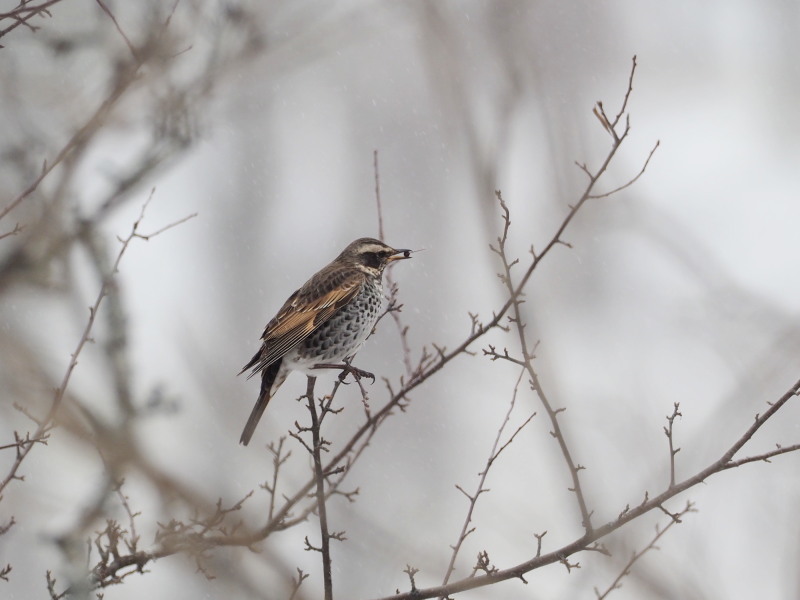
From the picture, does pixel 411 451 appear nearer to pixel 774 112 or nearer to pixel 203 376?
pixel 203 376

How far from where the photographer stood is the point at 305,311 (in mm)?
5312

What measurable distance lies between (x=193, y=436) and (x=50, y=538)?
6886 millimetres

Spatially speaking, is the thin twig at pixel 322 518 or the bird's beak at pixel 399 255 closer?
the thin twig at pixel 322 518

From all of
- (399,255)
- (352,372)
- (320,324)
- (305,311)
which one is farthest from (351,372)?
(399,255)

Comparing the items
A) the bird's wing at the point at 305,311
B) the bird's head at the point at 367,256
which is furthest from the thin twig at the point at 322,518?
the bird's head at the point at 367,256

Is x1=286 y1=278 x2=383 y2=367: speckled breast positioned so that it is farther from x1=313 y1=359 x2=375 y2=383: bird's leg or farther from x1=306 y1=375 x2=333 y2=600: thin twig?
x1=306 y1=375 x2=333 y2=600: thin twig

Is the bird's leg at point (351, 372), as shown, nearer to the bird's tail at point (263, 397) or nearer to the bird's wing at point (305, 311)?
the bird's wing at point (305, 311)

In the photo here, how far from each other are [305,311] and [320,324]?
0.14 meters

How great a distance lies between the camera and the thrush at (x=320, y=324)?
200 inches

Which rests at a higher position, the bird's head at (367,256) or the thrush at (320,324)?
the bird's head at (367,256)

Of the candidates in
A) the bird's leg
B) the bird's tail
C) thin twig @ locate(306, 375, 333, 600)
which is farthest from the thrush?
thin twig @ locate(306, 375, 333, 600)

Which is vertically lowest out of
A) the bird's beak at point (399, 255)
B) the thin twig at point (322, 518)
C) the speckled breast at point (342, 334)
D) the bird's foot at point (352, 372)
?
the thin twig at point (322, 518)

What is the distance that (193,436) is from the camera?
10.8 meters

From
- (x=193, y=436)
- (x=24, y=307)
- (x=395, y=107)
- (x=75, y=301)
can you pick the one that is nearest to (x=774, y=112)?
(x=395, y=107)
